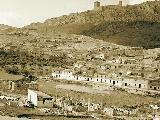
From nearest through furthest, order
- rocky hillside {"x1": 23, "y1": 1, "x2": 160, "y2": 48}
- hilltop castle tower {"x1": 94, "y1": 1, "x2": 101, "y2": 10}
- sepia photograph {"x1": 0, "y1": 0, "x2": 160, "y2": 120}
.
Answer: sepia photograph {"x1": 0, "y1": 0, "x2": 160, "y2": 120}
rocky hillside {"x1": 23, "y1": 1, "x2": 160, "y2": 48}
hilltop castle tower {"x1": 94, "y1": 1, "x2": 101, "y2": 10}

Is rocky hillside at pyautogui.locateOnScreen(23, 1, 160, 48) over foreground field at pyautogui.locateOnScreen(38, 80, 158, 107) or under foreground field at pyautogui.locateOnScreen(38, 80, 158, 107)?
over

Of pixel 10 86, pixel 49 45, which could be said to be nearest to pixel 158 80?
pixel 10 86

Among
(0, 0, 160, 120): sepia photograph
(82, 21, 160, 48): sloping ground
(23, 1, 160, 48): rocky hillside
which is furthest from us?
(23, 1, 160, 48): rocky hillside

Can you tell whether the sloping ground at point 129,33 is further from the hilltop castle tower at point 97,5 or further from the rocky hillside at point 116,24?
the hilltop castle tower at point 97,5

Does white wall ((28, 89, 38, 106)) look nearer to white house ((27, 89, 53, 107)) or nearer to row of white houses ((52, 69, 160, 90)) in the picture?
white house ((27, 89, 53, 107))

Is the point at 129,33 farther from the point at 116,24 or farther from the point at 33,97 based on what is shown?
the point at 33,97

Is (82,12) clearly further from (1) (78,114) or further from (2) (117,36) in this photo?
(1) (78,114)

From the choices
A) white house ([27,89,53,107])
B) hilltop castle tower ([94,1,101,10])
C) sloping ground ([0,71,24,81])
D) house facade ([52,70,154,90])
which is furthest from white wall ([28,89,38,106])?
hilltop castle tower ([94,1,101,10])
